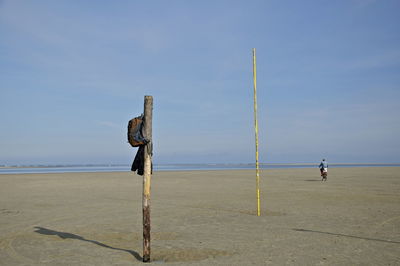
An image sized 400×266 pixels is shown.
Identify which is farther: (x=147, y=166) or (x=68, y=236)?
(x=68, y=236)

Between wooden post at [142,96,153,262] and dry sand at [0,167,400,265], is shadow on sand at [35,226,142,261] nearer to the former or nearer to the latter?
dry sand at [0,167,400,265]

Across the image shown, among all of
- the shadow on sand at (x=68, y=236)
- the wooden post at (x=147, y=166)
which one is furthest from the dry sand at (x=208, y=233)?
the wooden post at (x=147, y=166)

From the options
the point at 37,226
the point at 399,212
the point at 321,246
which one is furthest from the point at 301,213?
the point at 37,226

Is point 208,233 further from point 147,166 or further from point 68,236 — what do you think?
point 68,236

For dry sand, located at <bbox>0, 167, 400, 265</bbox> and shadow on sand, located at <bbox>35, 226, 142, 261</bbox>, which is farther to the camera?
shadow on sand, located at <bbox>35, 226, 142, 261</bbox>

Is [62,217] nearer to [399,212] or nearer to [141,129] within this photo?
[141,129]

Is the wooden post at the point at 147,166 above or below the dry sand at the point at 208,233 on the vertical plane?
above

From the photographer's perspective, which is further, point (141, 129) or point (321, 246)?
point (321, 246)

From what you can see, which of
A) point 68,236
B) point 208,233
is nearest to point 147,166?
point 208,233

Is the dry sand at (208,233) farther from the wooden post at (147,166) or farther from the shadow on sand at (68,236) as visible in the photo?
the wooden post at (147,166)

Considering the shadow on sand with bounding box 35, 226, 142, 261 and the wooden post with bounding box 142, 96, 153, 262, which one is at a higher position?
the wooden post with bounding box 142, 96, 153, 262

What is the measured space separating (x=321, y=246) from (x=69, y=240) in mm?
6445

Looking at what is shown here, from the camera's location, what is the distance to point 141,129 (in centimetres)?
790

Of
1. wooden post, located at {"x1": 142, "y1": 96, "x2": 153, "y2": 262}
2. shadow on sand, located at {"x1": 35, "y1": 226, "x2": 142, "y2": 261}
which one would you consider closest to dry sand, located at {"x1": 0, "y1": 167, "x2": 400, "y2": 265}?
shadow on sand, located at {"x1": 35, "y1": 226, "x2": 142, "y2": 261}
